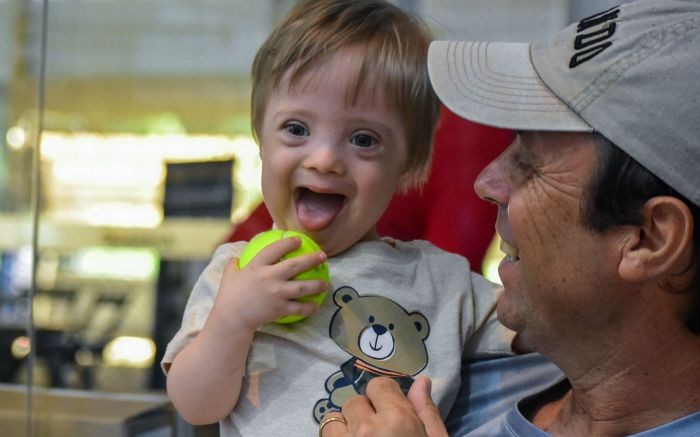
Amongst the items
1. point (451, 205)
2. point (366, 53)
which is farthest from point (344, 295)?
point (451, 205)

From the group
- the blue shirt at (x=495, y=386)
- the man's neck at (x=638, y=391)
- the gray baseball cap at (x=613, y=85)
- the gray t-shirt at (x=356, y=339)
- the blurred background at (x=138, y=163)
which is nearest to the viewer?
the gray baseball cap at (x=613, y=85)

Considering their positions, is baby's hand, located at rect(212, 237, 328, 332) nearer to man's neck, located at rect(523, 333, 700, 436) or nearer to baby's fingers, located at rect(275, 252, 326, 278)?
baby's fingers, located at rect(275, 252, 326, 278)

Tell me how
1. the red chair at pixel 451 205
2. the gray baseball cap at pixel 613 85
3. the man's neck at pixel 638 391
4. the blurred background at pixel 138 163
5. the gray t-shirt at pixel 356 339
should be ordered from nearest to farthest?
1. the gray baseball cap at pixel 613 85
2. the man's neck at pixel 638 391
3. the gray t-shirt at pixel 356 339
4. the red chair at pixel 451 205
5. the blurred background at pixel 138 163

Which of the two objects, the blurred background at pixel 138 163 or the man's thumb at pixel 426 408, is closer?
the man's thumb at pixel 426 408

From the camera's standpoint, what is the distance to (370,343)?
1.45 meters

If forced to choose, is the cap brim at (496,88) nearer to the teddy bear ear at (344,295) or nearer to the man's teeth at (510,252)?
the man's teeth at (510,252)

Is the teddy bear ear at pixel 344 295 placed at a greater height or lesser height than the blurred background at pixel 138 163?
greater

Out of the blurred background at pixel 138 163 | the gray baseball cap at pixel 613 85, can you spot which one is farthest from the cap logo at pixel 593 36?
the blurred background at pixel 138 163

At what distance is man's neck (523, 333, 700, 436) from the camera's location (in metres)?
1.28

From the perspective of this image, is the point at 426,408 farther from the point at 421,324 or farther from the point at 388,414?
the point at 421,324

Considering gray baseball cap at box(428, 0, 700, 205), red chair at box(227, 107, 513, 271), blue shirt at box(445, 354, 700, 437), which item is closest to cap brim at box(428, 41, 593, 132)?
gray baseball cap at box(428, 0, 700, 205)

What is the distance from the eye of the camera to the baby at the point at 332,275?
4.50ft

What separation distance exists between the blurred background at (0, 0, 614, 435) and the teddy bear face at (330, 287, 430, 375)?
9.50 feet

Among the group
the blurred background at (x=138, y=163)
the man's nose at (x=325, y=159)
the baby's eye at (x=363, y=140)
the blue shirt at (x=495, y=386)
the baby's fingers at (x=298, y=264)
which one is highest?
the baby's eye at (x=363, y=140)
